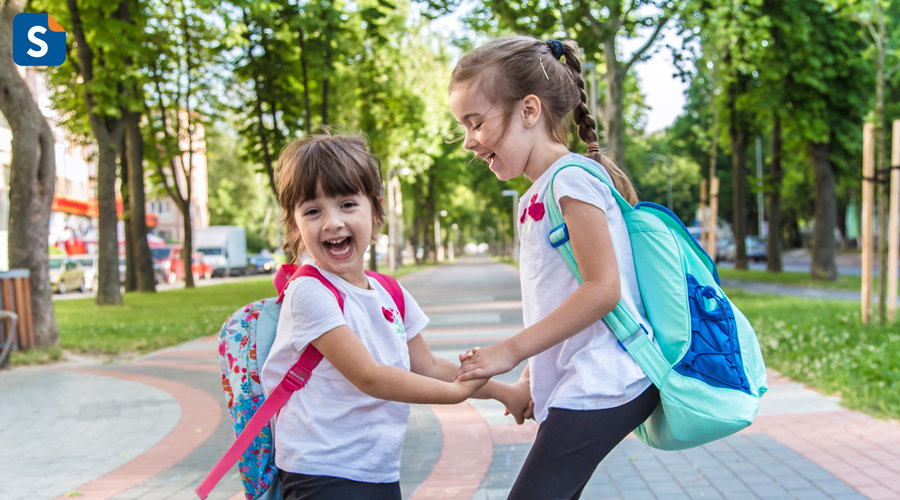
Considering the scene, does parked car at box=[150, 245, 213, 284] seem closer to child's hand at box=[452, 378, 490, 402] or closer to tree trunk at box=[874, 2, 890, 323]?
tree trunk at box=[874, 2, 890, 323]

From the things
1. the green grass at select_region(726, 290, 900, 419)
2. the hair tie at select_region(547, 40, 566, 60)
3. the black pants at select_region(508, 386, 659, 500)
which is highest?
the hair tie at select_region(547, 40, 566, 60)

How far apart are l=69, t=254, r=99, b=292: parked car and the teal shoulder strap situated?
104 ft

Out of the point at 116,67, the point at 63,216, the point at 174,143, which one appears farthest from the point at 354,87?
the point at 63,216

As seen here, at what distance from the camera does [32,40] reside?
11.3 m

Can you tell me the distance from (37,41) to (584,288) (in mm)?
12715

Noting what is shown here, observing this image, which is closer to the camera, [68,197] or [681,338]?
[681,338]

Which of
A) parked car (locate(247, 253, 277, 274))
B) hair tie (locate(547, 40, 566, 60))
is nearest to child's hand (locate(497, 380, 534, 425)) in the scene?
hair tie (locate(547, 40, 566, 60))

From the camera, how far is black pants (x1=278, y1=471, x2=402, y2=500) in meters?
1.77

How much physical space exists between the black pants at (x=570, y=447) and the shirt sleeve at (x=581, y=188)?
1.48 ft

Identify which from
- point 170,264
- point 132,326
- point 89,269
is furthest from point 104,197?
point 170,264

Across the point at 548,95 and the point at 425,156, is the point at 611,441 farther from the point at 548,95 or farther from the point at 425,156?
the point at 425,156

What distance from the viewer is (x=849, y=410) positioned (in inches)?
220

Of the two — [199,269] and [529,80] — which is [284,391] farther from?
[199,269]

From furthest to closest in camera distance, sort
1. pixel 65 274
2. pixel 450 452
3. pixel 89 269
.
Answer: pixel 89 269 < pixel 65 274 < pixel 450 452
